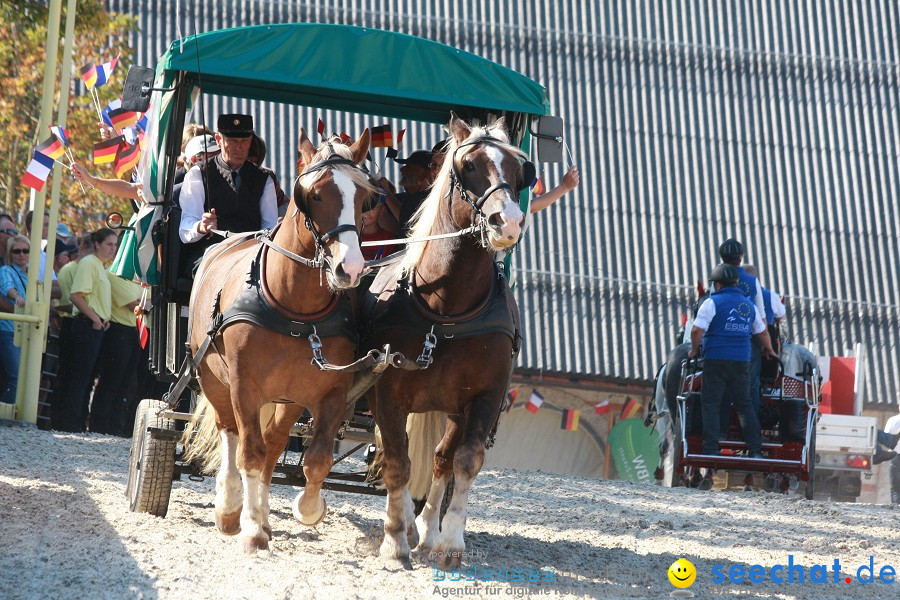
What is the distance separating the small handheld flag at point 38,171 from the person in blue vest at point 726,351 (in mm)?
5512

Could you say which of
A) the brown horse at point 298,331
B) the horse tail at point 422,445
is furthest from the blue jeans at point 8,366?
the brown horse at point 298,331

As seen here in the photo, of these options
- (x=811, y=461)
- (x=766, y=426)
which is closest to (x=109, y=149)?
(x=766, y=426)

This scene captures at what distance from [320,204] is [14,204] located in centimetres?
1057

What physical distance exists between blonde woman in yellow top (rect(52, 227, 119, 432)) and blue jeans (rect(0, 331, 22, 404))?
1.51 feet

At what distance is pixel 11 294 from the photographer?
1163cm

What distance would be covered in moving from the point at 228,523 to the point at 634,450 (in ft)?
40.4

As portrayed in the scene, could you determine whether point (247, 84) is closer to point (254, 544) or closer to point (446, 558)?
point (254, 544)

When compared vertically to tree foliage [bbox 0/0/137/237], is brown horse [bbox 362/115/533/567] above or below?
below

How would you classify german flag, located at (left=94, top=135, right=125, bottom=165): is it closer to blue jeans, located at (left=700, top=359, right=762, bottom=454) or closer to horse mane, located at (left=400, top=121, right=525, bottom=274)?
horse mane, located at (left=400, top=121, right=525, bottom=274)

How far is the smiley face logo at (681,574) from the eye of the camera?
608 cm

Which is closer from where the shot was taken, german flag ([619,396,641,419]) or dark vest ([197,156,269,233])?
dark vest ([197,156,269,233])

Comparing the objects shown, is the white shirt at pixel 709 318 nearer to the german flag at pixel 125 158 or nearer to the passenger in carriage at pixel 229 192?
the passenger in carriage at pixel 229 192

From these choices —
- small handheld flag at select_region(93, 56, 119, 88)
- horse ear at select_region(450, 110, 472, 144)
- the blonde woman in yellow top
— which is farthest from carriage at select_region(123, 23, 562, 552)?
the blonde woman in yellow top

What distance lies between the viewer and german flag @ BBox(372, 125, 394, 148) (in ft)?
27.0
